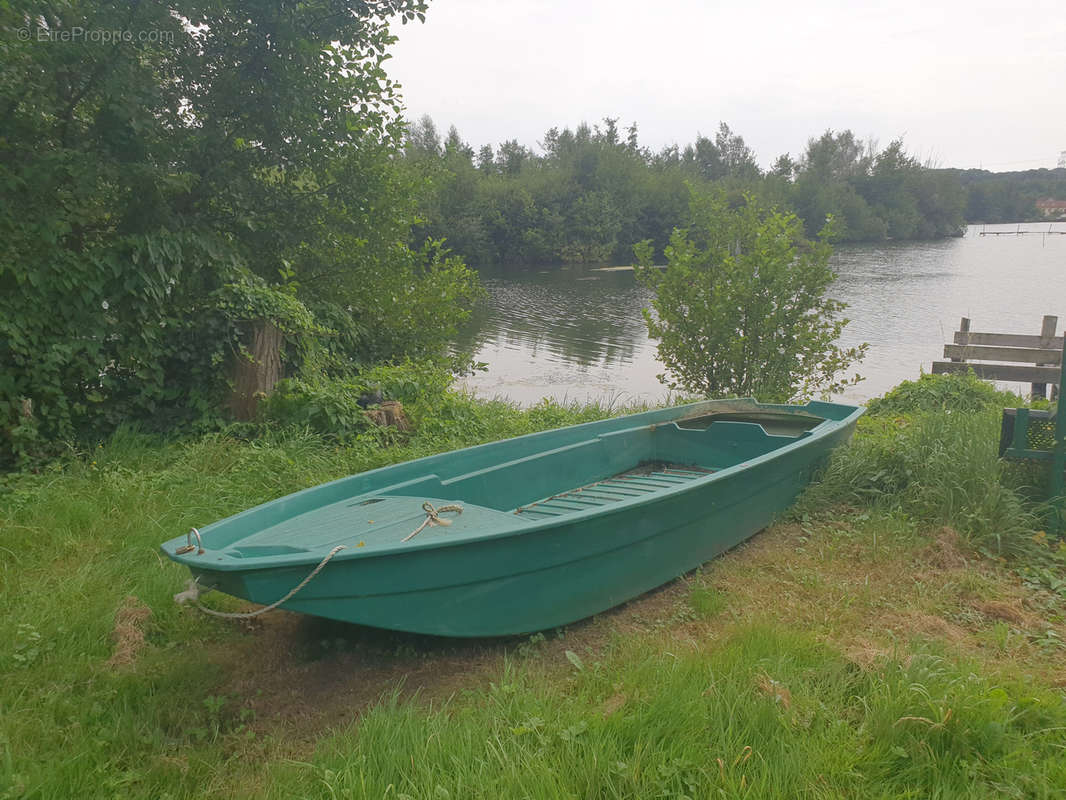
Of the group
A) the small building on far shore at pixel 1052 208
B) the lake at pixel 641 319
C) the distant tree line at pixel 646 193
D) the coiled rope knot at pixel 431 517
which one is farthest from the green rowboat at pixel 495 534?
the small building on far shore at pixel 1052 208

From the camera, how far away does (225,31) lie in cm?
614

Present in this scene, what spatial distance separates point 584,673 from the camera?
3.13 metres

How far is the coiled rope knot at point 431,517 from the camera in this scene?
10.7 feet

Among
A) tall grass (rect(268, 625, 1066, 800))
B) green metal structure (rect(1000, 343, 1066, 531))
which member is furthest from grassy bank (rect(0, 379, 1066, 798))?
green metal structure (rect(1000, 343, 1066, 531))

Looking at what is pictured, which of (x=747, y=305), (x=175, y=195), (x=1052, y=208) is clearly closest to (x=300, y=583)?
(x=175, y=195)

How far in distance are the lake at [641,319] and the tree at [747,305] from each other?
85 centimetres

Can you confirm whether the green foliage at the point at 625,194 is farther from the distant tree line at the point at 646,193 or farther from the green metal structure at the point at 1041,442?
the green metal structure at the point at 1041,442

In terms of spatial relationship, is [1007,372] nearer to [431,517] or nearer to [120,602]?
[431,517]

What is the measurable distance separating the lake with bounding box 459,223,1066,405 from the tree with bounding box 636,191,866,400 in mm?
849

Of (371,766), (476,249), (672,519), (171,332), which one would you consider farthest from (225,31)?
(476,249)

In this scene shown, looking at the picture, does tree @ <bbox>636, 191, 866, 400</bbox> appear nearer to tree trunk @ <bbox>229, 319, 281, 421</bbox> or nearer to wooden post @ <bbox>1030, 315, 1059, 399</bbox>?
wooden post @ <bbox>1030, 315, 1059, 399</bbox>

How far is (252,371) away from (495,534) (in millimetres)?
4023

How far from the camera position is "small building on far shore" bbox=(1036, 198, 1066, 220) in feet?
229

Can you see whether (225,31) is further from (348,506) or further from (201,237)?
(348,506)
